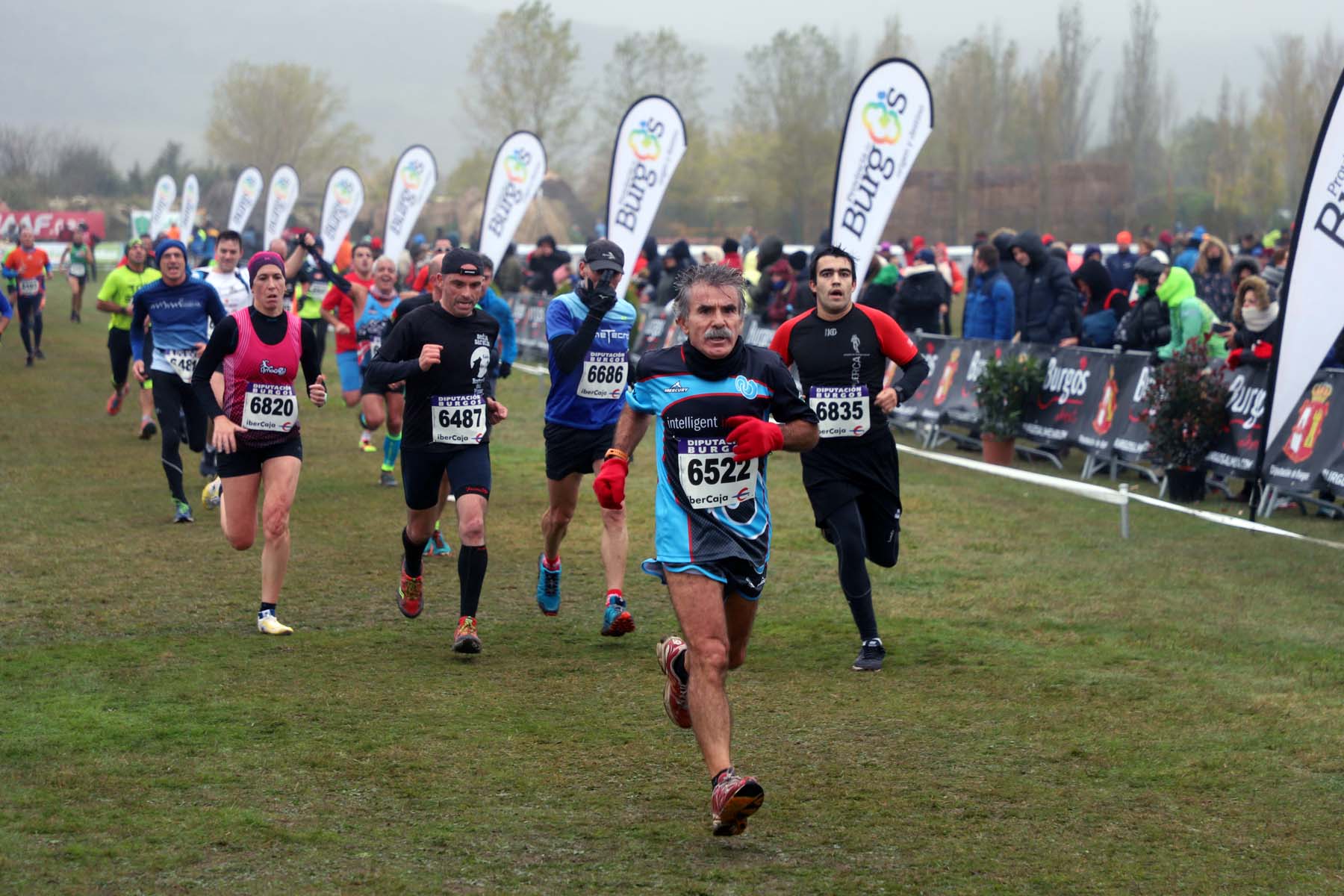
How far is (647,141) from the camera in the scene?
17.5 metres

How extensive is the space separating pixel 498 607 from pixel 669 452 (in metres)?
3.98

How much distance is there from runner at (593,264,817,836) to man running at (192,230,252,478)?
26.8ft

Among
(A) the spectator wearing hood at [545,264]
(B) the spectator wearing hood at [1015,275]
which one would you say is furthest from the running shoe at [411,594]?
(A) the spectator wearing hood at [545,264]

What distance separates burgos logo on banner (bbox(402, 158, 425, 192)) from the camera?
27938 mm

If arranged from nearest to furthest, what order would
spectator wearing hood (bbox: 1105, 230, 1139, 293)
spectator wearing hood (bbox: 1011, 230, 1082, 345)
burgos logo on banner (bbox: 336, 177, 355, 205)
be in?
spectator wearing hood (bbox: 1011, 230, 1082, 345), spectator wearing hood (bbox: 1105, 230, 1139, 293), burgos logo on banner (bbox: 336, 177, 355, 205)

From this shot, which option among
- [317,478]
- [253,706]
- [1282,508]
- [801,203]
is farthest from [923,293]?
[801,203]

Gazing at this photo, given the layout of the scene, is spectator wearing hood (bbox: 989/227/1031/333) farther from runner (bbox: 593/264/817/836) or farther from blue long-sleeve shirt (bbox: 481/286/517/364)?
runner (bbox: 593/264/817/836)

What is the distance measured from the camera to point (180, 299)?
40.9 ft

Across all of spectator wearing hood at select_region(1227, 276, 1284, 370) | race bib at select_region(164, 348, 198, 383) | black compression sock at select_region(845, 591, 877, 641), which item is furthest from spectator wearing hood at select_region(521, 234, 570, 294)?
black compression sock at select_region(845, 591, 877, 641)

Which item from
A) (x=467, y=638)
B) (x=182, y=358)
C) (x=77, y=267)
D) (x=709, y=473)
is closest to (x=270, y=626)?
(x=467, y=638)

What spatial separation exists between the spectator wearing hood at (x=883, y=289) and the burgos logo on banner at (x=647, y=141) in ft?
9.67

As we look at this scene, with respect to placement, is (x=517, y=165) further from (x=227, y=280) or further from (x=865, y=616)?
(x=865, y=616)

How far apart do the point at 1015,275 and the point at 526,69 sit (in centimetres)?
8154

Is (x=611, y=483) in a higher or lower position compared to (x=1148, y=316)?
lower
